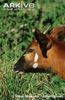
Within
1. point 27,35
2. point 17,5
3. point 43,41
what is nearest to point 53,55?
point 43,41

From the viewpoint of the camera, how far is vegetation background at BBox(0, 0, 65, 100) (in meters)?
9.82

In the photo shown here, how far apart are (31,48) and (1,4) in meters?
4.09

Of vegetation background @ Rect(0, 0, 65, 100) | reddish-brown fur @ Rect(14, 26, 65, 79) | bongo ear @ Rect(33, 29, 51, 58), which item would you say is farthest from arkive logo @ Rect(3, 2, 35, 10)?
bongo ear @ Rect(33, 29, 51, 58)

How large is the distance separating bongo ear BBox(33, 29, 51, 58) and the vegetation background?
1.70 m

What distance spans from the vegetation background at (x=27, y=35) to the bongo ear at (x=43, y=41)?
170 cm

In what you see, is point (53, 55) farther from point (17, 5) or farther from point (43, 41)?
point (17, 5)

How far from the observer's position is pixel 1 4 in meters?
12.2

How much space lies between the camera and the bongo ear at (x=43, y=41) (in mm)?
8000

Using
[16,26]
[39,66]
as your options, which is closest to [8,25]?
[16,26]

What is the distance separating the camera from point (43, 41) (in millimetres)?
8062

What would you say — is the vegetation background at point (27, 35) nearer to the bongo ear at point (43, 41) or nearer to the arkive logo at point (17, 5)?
the arkive logo at point (17, 5)

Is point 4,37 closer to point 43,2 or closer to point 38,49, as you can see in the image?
point 43,2

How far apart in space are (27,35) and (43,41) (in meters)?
3.42

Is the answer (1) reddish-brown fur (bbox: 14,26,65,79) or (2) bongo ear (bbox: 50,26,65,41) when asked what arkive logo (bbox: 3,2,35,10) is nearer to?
(2) bongo ear (bbox: 50,26,65,41)
